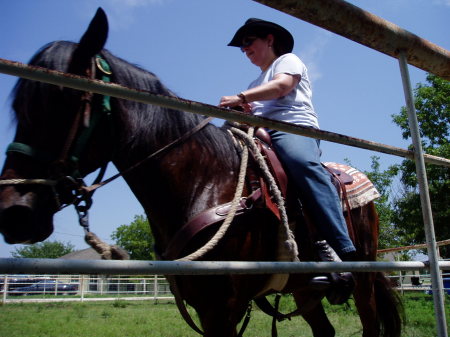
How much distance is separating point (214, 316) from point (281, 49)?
1.91 m

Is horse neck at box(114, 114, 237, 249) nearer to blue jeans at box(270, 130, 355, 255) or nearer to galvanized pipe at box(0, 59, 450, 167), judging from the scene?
blue jeans at box(270, 130, 355, 255)

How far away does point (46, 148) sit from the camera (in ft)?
5.64

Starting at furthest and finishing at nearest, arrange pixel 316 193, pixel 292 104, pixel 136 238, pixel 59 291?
pixel 136 238
pixel 59 291
pixel 292 104
pixel 316 193

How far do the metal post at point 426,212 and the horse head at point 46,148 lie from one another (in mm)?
1338

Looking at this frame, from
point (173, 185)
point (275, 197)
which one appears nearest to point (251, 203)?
point (275, 197)

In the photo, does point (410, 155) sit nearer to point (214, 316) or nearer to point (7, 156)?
point (214, 316)

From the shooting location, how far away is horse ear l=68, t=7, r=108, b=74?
6.08 ft

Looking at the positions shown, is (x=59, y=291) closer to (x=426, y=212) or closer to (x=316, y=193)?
(x=316, y=193)

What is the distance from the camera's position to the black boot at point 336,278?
7.14 ft

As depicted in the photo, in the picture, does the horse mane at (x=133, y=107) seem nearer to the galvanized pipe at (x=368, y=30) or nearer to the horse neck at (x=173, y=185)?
the horse neck at (x=173, y=185)

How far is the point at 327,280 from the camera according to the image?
2.17 metres

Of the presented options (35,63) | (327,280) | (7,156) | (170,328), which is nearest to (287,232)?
(327,280)

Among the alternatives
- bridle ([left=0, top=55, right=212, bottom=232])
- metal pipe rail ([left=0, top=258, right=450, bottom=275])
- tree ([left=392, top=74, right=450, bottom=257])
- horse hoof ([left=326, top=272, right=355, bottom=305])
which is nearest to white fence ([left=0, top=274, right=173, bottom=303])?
horse hoof ([left=326, top=272, right=355, bottom=305])

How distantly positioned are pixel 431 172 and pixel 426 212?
19786 mm
